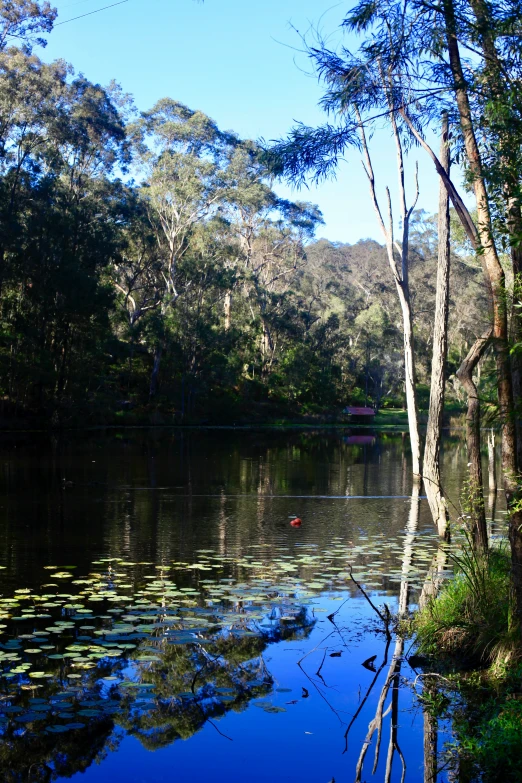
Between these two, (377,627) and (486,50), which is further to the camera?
(377,627)

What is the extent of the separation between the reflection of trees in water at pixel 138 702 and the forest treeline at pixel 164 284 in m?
21.3

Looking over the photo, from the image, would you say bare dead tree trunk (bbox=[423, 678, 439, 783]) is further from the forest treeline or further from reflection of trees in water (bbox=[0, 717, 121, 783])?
the forest treeline

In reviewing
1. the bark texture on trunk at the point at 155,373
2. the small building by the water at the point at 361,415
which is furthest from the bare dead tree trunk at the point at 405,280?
the small building by the water at the point at 361,415

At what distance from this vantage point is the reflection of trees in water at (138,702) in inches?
171

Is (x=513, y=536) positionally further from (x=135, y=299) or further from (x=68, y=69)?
(x=135, y=299)

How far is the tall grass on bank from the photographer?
213 inches

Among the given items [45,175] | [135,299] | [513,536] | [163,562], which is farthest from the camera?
[135,299]

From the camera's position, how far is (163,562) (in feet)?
30.6

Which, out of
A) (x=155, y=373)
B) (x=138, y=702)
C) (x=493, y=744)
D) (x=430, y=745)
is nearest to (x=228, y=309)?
(x=155, y=373)

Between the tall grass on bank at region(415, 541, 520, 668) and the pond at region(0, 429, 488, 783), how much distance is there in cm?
27

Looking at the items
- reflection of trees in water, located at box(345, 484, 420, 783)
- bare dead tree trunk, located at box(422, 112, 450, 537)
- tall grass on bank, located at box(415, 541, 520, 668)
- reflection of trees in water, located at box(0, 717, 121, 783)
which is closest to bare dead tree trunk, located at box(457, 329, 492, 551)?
tall grass on bank, located at box(415, 541, 520, 668)

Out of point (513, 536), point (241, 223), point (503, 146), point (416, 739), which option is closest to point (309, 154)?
point (503, 146)

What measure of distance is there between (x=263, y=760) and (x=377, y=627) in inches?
99.6

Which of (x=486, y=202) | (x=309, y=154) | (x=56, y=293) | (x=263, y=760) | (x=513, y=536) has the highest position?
(x=56, y=293)
